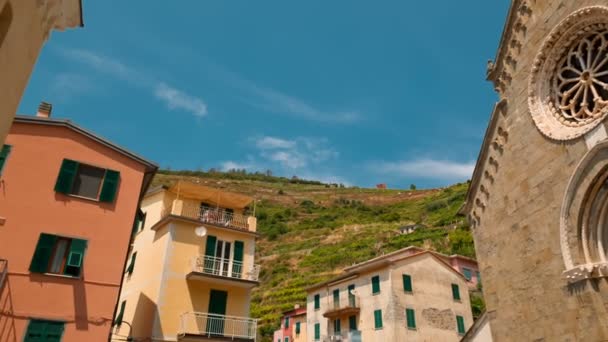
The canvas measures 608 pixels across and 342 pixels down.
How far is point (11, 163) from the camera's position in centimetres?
1570

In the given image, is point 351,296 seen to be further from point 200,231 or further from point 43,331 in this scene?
point 43,331

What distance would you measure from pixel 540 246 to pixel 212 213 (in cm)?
1686

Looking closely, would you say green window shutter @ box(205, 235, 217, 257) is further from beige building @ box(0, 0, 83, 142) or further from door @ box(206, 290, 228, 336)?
beige building @ box(0, 0, 83, 142)

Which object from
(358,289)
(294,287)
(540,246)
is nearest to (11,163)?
(540,246)

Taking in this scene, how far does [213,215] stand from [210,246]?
76.6 inches

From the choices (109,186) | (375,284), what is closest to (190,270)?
(109,186)

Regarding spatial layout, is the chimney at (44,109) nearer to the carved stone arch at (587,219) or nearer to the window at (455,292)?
the carved stone arch at (587,219)

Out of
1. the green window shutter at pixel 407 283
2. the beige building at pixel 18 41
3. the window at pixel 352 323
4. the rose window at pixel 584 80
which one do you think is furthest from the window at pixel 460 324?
the beige building at pixel 18 41

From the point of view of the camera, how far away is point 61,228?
615 inches

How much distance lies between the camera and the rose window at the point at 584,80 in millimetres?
11008

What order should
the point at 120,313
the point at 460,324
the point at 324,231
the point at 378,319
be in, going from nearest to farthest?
the point at 120,313
the point at 378,319
the point at 460,324
the point at 324,231

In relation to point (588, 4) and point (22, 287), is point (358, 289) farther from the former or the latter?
point (588, 4)

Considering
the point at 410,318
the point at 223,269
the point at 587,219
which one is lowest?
the point at 587,219

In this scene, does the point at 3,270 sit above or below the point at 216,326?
above
